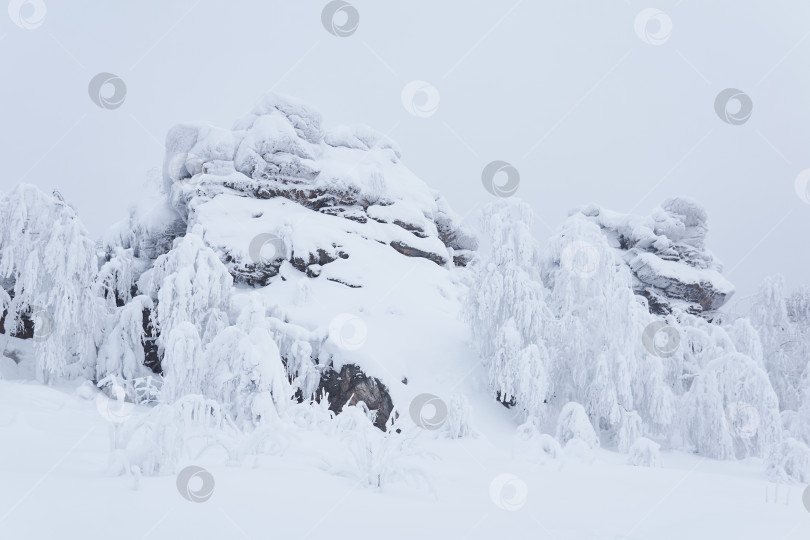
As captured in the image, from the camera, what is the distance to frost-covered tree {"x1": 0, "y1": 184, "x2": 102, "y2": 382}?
12.1 meters

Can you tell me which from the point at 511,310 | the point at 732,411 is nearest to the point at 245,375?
the point at 511,310

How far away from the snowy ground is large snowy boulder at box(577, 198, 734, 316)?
16.0 m

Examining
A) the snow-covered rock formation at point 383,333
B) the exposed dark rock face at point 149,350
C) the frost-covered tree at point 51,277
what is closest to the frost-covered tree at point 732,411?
the snow-covered rock formation at point 383,333

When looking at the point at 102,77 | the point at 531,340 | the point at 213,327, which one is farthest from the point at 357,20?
the point at 531,340

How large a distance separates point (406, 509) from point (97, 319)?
12294 mm

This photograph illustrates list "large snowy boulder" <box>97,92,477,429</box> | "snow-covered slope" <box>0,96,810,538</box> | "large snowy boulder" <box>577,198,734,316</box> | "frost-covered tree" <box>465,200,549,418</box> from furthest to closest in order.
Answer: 1. "large snowy boulder" <box>577,198,734,316</box>
2. "frost-covered tree" <box>465,200,549,418</box>
3. "large snowy boulder" <box>97,92,477,429</box>
4. "snow-covered slope" <box>0,96,810,538</box>

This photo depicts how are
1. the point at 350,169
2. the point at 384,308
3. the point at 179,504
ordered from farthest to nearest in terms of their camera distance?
the point at 350,169 < the point at 384,308 < the point at 179,504

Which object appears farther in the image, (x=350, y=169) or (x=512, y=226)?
(x=350, y=169)

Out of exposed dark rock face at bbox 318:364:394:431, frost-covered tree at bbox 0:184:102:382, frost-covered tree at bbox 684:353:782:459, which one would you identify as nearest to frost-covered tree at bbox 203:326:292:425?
exposed dark rock face at bbox 318:364:394:431

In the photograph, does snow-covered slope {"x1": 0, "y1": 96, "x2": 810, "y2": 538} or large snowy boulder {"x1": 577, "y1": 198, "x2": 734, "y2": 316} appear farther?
large snowy boulder {"x1": 577, "y1": 198, "x2": 734, "y2": 316}

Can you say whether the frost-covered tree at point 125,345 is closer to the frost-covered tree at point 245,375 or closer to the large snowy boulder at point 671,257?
the frost-covered tree at point 245,375

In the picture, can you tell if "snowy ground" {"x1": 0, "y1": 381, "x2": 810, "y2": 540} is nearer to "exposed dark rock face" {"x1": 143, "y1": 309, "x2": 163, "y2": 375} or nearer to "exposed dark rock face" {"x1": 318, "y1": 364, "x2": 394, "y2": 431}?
"exposed dark rock face" {"x1": 318, "y1": 364, "x2": 394, "y2": 431}

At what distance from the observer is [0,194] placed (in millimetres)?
12789

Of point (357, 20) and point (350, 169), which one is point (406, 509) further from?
point (350, 169)
